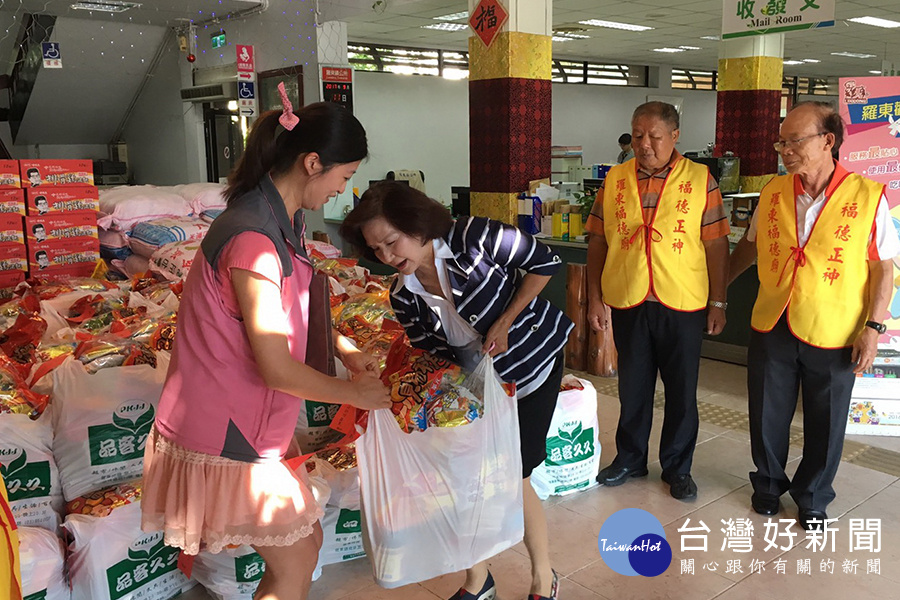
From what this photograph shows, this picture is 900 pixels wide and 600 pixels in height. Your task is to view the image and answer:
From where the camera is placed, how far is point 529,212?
5621 millimetres

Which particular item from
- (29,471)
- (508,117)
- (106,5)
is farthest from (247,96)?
(29,471)

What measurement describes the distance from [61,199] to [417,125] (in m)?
6.92

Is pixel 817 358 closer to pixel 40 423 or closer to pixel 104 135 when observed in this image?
pixel 40 423

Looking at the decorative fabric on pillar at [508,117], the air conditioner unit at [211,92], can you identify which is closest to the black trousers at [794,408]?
the decorative fabric on pillar at [508,117]

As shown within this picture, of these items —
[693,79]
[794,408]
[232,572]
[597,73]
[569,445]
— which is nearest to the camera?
[232,572]

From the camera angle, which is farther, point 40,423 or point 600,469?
point 600,469

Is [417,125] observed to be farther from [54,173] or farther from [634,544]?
[634,544]

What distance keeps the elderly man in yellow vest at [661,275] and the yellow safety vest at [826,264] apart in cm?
24

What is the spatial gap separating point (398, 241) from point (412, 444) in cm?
52

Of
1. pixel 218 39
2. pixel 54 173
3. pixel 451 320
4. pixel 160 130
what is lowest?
pixel 451 320

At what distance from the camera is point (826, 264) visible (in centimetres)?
260

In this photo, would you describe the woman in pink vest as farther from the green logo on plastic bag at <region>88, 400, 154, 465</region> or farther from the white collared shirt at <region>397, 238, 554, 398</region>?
the green logo on plastic bag at <region>88, 400, 154, 465</region>

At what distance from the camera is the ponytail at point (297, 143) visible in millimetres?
1521

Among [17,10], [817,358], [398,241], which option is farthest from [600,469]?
[17,10]
